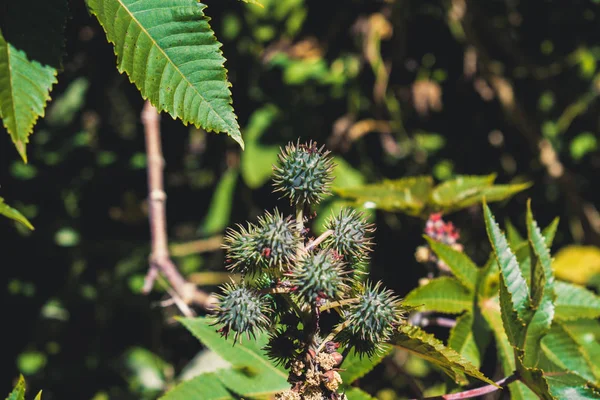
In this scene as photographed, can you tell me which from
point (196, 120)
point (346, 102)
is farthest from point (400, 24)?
point (196, 120)

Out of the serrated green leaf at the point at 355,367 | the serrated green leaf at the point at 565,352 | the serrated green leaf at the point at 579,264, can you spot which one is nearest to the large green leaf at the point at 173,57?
the serrated green leaf at the point at 355,367

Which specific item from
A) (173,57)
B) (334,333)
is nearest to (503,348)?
(334,333)

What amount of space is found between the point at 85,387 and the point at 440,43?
2.93 metres

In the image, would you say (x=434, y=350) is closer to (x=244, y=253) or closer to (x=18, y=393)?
(x=244, y=253)

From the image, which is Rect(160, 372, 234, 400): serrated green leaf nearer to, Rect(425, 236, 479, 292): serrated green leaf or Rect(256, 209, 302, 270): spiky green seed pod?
Rect(256, 209, 302, 270): spiky green seed pod

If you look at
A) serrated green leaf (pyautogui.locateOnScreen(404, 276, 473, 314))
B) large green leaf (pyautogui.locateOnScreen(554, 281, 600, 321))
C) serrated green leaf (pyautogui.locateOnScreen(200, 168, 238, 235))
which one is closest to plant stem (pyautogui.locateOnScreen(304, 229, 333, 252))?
serrated green leaf (pyautogui.locateOnScreen(404, 276, 473, 314))

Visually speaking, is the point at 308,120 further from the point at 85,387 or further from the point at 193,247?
the point at 85,387

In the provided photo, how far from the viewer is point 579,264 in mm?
3439

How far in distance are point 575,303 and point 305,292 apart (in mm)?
1265

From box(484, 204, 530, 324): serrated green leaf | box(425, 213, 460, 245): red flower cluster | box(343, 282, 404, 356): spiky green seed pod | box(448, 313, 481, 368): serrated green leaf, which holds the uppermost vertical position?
box(425, 213, 460, 245): red flower cluster

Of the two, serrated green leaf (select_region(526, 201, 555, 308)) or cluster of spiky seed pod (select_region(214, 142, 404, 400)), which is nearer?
cluster of spiky seed pod (select_region(214, 142, 404, 400))

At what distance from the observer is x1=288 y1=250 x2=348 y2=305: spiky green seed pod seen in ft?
3.97

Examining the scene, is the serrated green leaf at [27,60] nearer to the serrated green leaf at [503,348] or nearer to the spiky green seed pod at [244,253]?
the spiky green seed pod at [244,253]

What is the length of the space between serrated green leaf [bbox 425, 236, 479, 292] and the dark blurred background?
43.9 inches
